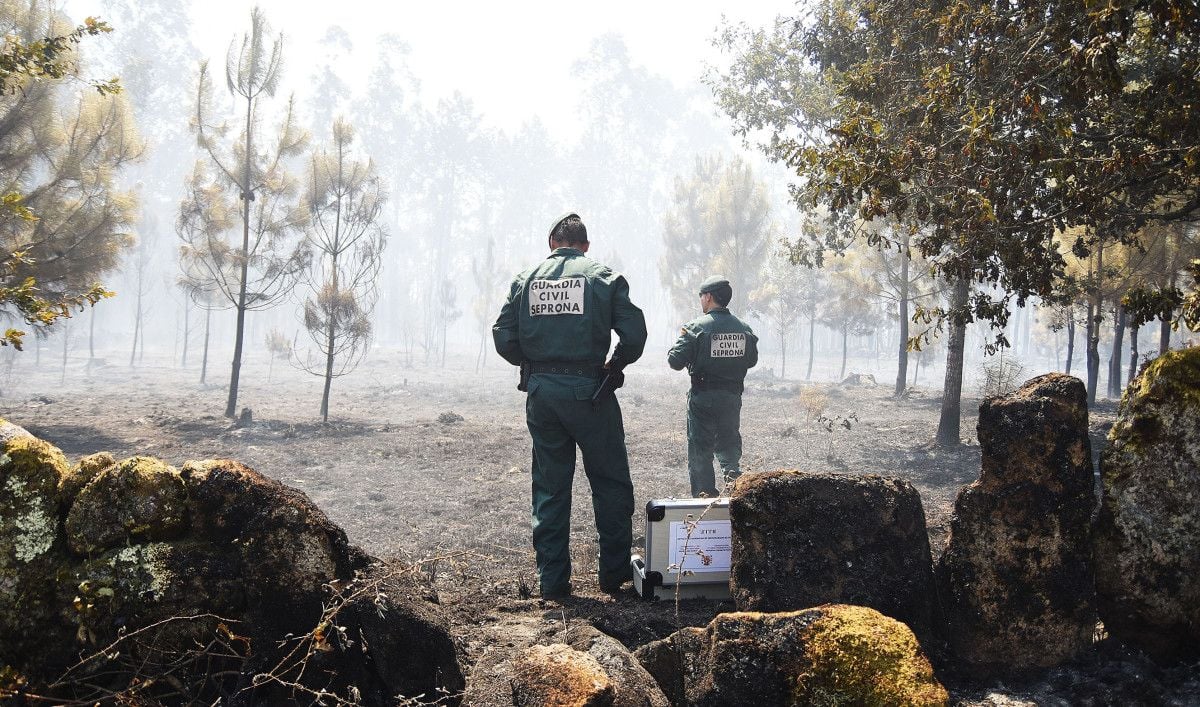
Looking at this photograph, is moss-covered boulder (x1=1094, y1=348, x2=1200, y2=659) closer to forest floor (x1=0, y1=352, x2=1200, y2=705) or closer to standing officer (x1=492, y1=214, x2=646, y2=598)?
forest floor (x1=0, y1=352, x2=1200, y2=705)

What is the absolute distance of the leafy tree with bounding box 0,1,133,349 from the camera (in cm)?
1186

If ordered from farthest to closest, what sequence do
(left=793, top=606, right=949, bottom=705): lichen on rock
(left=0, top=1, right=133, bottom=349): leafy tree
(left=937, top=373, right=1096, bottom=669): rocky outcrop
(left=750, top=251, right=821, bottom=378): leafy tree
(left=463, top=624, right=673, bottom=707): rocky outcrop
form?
(left=750, top=251, right=821, bottom=378): leafy tree
(left=0, top=1, right=133, bottom=349): leafy tree
(left=937, top=373, right=1096, bottom=669): rocky outcrop
(left=463, top=624, right=673, bottom=707): rocky outcrop
(left=793, top=606, right=949, bottom=705): lichen on rock

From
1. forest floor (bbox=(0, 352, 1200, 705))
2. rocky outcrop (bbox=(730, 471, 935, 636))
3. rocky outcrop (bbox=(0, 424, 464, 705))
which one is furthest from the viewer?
forest floor (bbox=(0, 352, 1200, 705))

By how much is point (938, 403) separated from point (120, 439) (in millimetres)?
17209

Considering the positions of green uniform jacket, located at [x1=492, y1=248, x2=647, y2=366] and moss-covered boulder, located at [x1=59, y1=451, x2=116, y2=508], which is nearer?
moss-covered boulder, located at [x1=59, y1=451, x2=116, y2=508]

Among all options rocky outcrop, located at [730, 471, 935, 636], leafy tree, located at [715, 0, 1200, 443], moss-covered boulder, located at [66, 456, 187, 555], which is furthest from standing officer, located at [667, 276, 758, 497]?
moss-covered boulder, located at [66, 456, 187, 555]

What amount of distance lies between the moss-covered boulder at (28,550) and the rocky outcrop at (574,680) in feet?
4.23

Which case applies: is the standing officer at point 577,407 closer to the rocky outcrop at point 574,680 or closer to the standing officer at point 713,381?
the rocky outcrop at point 574,680

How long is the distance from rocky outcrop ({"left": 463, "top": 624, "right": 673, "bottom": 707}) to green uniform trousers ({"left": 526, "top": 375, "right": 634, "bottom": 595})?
4.15 ft

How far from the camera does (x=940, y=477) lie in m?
9.15

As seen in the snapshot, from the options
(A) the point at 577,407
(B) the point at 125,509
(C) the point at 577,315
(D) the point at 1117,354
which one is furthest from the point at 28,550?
(D) the point at 1117,354

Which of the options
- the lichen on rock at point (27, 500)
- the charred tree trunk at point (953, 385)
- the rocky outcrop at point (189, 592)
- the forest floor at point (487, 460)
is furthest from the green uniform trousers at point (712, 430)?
the charred tree trunk at point (953, 385)

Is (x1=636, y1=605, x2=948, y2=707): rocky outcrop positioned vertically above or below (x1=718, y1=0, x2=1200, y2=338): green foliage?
below

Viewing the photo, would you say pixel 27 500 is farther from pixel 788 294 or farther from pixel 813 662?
pixel 788 294
